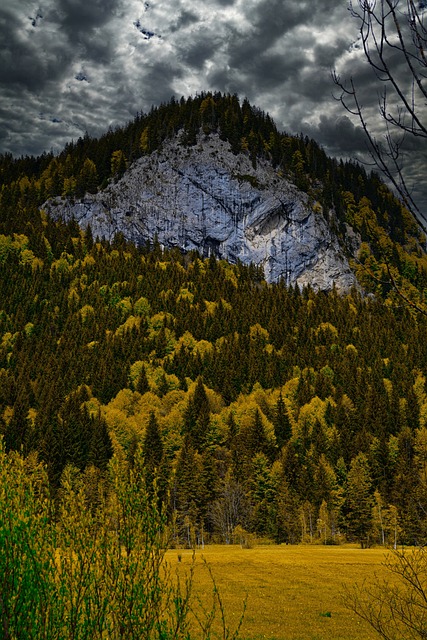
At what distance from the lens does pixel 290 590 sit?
3397 cm

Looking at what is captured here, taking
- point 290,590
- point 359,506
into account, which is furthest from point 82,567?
point 359,506

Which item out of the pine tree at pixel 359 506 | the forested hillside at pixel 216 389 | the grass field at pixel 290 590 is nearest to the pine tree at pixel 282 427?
the forested hillside at pixel 216 389

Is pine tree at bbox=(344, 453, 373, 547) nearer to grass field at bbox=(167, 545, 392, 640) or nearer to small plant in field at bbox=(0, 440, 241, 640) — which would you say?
grass field at bbox=(167, 545, 392, 640)

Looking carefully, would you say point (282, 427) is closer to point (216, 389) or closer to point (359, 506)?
point (216, 389)

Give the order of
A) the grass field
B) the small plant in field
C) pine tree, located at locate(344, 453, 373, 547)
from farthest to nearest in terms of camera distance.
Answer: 1. pine tree, located at locate(344, 453, 373, 547)
2. the grass field
3. the small plant in field

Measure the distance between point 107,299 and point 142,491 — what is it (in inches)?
6487

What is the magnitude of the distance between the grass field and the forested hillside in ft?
25.7

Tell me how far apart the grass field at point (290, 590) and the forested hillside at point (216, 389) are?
25.7 ft

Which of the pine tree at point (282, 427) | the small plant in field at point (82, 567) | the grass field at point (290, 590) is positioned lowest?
the grass field at point (290, 590)

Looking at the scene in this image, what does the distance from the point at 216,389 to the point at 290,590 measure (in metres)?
97.3

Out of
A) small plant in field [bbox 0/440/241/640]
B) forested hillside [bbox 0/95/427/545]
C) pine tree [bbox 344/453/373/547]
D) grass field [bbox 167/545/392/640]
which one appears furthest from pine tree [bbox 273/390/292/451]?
small plant in field [bbox 0/440/241/640]

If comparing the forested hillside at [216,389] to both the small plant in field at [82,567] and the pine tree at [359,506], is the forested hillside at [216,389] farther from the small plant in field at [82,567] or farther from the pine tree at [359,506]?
the small plant in field at [82,567]

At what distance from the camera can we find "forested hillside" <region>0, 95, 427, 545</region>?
81.0m

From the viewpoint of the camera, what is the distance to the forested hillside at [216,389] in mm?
81000
